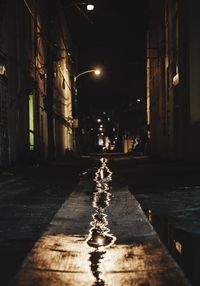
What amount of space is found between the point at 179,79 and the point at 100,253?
874 inches

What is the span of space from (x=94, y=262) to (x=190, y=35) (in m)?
21.2

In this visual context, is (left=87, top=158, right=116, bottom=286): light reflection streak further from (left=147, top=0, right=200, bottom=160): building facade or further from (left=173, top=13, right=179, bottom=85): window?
(left=173, top=13, right=179, bottom=85): window

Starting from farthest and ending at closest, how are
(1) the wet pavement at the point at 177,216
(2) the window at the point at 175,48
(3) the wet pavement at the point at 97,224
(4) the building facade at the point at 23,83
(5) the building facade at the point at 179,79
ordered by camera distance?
(2) the window at the point at 175,48 < (5) the building facade at the point at 179,79 < (4) the building facade at the point at 23,83 < (1) the wet pavement at the point at 177,216 < (3) the wet pavement at the point at 97,224

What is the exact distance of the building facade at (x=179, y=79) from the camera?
80.2 feet

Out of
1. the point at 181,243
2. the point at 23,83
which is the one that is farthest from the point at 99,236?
the point at 23,83

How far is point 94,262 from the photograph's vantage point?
15.3 feet

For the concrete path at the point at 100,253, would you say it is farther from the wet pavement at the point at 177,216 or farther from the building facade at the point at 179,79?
the building facade at the point at 179,79

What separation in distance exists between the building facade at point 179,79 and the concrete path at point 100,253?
1693 centimetres

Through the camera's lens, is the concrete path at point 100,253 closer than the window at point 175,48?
Yes

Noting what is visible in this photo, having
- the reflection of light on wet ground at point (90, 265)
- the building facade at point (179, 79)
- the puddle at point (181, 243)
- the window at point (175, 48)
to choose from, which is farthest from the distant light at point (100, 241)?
the window at point (175, 48)

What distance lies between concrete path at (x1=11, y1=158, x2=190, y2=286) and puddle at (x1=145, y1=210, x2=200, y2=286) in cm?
11

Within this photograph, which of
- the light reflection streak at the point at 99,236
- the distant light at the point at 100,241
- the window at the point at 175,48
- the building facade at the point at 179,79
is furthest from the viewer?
the window at the point at 175,48

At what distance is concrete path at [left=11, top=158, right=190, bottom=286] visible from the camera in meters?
4.11

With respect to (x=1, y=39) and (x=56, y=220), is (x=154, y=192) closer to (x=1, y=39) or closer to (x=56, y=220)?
(x=56, y=220)
